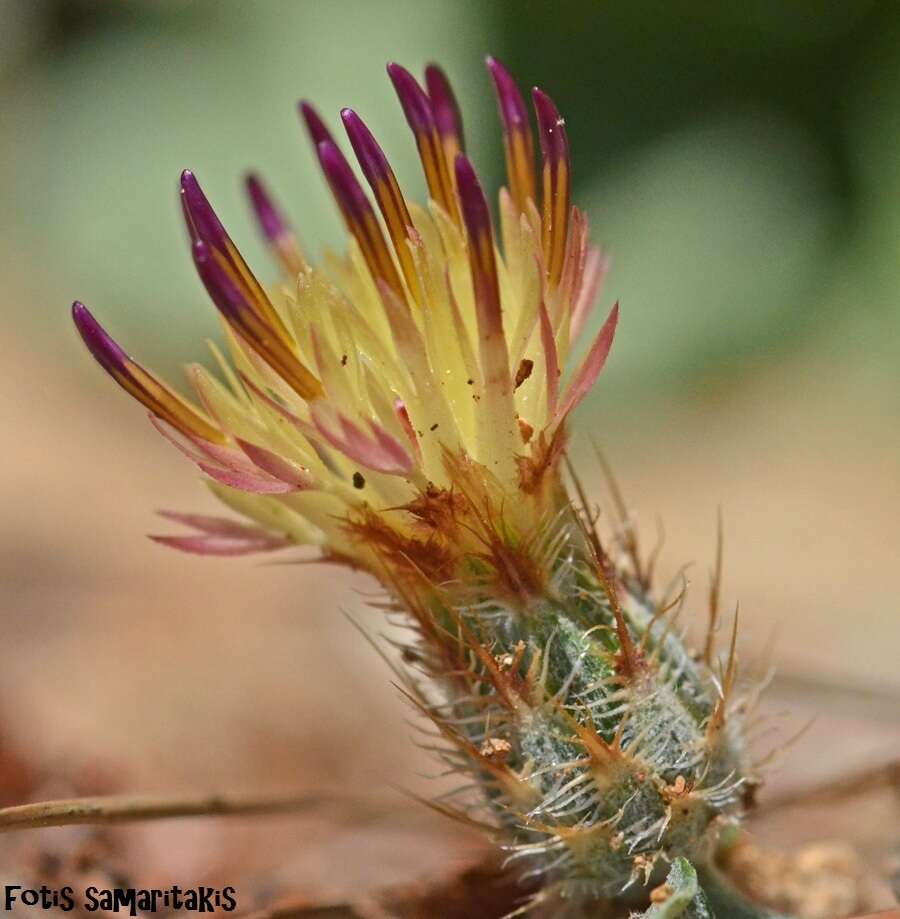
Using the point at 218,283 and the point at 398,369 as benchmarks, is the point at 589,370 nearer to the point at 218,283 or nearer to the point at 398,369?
the point at 398,369

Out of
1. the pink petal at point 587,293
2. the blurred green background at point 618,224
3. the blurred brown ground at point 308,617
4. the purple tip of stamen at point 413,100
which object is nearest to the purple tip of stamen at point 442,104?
the purple tip of stamen at point 413,100

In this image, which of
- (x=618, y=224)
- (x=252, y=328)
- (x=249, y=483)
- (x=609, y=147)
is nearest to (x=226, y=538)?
(x=249, y=483)

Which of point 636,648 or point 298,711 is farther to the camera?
point 298,711

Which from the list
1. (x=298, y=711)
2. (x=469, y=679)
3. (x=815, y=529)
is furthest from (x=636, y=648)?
(x=815, y=529)

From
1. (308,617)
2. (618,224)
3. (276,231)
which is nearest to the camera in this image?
(276,231)

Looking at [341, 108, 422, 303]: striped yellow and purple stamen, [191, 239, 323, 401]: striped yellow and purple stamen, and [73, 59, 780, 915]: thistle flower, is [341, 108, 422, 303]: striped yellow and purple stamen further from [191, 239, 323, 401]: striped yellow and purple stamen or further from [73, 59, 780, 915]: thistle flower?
[191, 239, 323, 401]: striped yellow and purple stamen

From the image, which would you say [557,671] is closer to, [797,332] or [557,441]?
[557,441]
